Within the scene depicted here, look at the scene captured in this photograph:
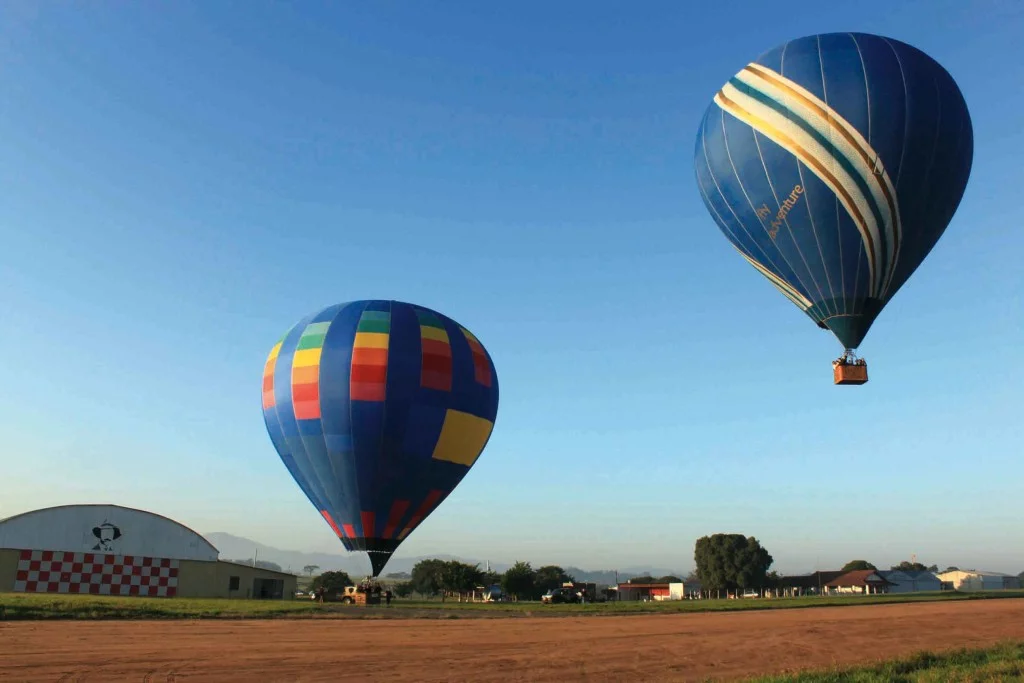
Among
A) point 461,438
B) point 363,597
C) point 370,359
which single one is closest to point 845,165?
point 461,438

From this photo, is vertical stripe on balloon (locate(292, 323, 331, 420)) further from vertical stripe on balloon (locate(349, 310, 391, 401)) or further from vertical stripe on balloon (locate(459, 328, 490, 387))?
vertical stripe on balloon (locate(459, 328, 490, 387))

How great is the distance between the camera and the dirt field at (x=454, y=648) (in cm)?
1367

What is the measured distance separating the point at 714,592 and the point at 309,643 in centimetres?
7798

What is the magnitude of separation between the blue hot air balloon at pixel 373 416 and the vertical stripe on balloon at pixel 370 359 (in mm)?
39

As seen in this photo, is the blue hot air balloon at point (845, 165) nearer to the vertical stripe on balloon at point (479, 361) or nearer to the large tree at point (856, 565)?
the vertical stripe on balloon at point (479, 361)

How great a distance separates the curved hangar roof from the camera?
40719mm

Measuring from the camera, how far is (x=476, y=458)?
113 feet

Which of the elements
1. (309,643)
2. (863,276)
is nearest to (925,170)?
(863,276)

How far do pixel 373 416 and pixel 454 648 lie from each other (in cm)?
1362

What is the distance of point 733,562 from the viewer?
8550cm

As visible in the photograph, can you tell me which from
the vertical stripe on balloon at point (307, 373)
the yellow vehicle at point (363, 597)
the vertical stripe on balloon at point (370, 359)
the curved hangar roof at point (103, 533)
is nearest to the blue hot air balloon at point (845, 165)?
the vertical stripe on balloon at point (370, 359)

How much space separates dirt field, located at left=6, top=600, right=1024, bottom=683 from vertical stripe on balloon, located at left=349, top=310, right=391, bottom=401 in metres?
8.84

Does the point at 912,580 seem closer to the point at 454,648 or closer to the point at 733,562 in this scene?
the point at 733,562

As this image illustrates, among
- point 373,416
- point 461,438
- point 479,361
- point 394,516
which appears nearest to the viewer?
point 373,416
